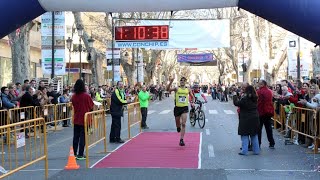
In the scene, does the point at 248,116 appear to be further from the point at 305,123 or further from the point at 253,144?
the point at 305,123

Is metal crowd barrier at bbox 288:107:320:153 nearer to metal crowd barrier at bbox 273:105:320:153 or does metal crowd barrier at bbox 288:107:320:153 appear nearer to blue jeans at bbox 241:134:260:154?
metal crowd barrier at bbox 273:105:320:153

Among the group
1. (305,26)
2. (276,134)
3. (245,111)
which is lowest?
(276,134)

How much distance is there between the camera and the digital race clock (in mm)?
20469

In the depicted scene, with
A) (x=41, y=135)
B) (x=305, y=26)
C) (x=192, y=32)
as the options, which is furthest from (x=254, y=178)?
(x=192, y=32)

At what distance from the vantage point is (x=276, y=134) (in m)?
17.4

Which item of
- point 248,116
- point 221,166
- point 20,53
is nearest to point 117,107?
point 248,116

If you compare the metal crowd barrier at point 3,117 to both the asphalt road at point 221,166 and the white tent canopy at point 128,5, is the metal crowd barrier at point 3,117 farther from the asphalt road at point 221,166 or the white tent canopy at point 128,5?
the white tent canopy at point 128,5

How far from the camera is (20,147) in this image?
8.28 meters

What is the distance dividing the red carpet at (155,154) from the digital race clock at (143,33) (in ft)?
18.5

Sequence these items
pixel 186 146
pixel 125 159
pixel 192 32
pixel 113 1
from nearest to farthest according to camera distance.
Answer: pixel 113 1 → pixel 125 159 → pixel 186 146 → pixel 192 32

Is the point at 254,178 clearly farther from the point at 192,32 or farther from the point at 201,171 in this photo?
the point at 192,32

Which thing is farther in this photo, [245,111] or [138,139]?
[138,139]

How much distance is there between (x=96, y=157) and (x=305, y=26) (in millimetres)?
5750

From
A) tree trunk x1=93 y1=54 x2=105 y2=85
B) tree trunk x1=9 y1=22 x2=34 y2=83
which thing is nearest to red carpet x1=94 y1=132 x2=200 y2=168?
tree trunk x1=9 y1=22 x2=34 y2=83
